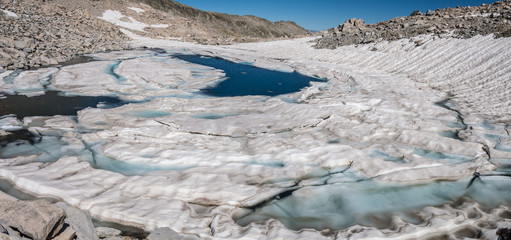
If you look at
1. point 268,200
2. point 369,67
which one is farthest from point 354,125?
point 369,67

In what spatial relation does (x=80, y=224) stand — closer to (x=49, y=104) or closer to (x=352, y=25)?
(x=49, y=104)

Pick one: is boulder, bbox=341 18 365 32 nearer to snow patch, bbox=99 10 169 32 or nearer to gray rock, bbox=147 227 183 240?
gray rock, bbox=147 227 183 240

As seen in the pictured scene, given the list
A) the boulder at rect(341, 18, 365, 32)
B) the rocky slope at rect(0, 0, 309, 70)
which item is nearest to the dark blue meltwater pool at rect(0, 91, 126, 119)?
the rocky slope at rect(0, 0, 309, 70)

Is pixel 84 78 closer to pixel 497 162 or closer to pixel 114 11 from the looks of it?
pixel 497 162

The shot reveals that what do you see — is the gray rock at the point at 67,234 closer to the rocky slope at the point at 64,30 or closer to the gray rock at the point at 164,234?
the gray rock at the point at 164,234

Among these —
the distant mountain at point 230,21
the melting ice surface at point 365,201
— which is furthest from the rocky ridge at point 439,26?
the distant mountain at point 230,21
